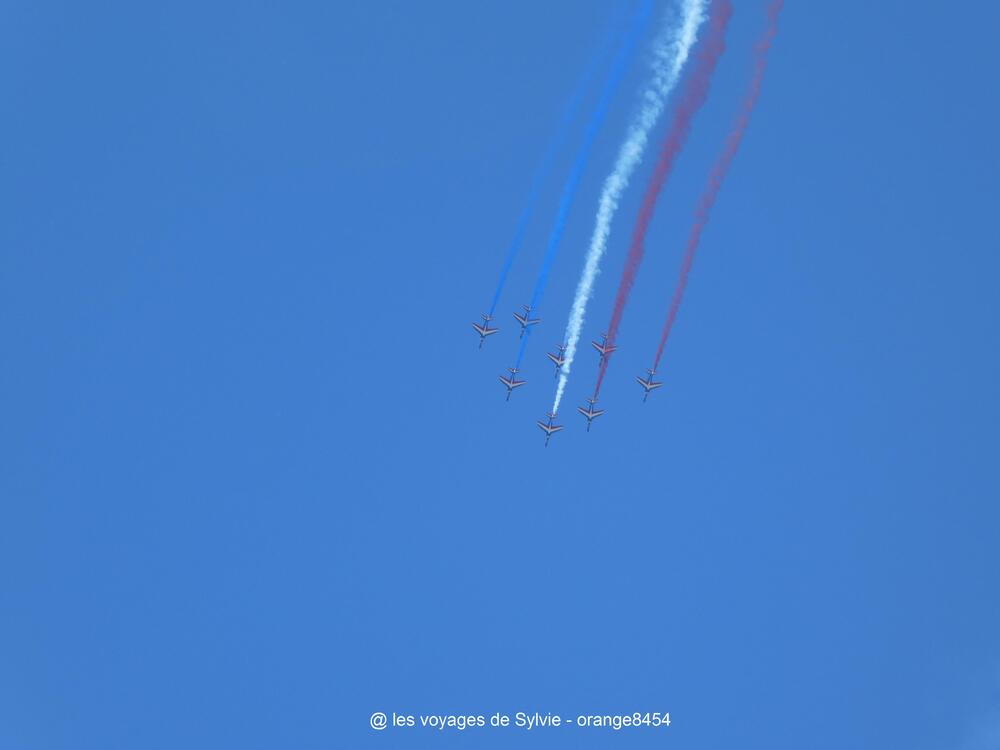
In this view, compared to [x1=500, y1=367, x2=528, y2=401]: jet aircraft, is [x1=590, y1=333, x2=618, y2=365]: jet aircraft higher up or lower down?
lower down

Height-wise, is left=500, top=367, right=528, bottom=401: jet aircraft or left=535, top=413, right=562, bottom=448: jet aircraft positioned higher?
left=500, top=367, right=528, bottom=401: jet aircraft

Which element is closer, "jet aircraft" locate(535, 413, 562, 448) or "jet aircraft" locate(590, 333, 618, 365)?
"jet aircraft" locate(590, 333, 618, 365)

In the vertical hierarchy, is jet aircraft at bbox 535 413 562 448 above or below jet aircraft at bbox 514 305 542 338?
below

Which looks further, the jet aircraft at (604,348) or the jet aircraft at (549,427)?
the jet aircraft at (549,427)

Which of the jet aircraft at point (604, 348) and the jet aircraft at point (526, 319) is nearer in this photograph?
the jet aircraft at point (604, 348)

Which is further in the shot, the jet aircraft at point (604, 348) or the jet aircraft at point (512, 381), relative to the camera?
the jet aircraft at point (512, 381)

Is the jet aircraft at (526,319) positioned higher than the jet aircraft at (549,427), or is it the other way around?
the jet aircraft at (526,319)

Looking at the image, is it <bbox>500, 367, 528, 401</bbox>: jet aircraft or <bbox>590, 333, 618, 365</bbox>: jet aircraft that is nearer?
<bbox>590, 333, 618, 365</bbox>: jet aircraft

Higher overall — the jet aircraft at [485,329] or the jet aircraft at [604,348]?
the jet aircraft at [485,329]

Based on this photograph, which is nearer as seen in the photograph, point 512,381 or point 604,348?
point 604,348

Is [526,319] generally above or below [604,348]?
above

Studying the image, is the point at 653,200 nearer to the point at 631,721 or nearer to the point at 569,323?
the point at 569,323

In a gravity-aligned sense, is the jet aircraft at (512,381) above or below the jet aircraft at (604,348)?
above

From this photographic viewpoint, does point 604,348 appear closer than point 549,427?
Yes
